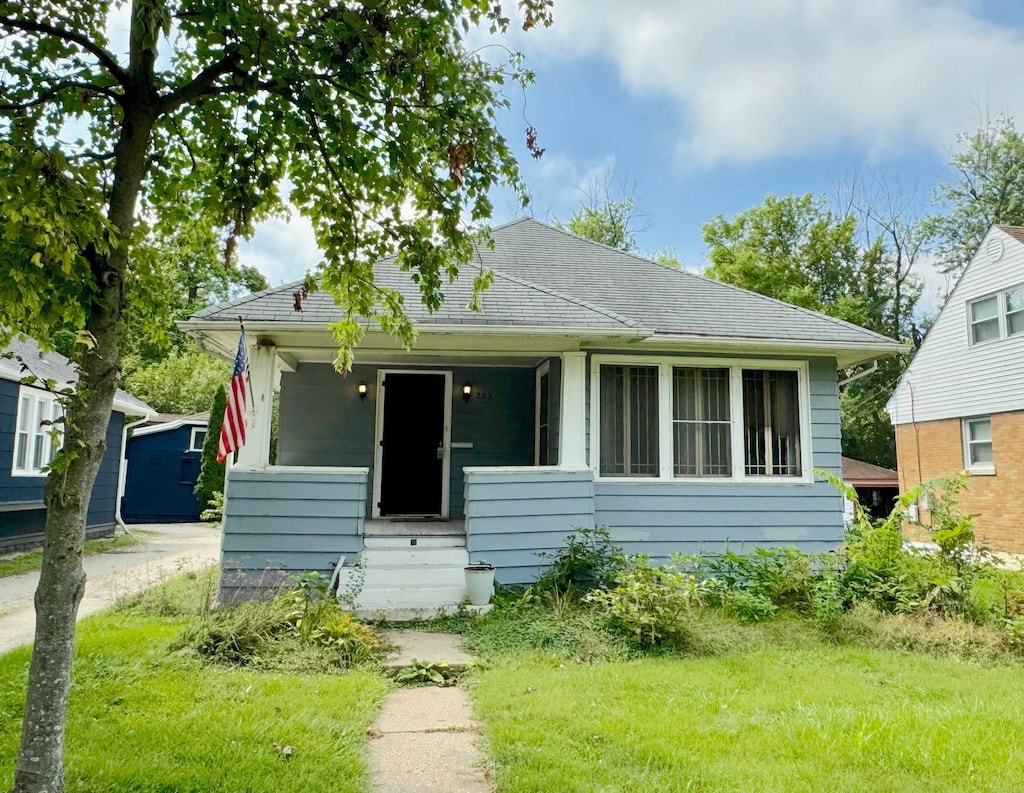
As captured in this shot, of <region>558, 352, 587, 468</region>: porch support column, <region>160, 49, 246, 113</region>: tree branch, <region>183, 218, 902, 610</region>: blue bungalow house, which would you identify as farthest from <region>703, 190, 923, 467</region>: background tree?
<region>160, 49, 246, 113</region>: tree branch

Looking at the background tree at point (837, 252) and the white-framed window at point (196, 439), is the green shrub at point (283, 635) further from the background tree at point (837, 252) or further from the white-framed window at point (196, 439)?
the background tree at point (837, 252)

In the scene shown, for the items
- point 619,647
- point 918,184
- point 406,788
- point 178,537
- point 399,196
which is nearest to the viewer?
point 406,788

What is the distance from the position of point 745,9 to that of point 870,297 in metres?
20.8

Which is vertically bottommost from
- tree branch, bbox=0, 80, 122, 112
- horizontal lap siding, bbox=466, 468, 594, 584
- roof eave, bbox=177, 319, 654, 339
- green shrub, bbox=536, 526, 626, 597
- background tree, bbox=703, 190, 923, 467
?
green shrub, bbox=536, 526, 626, 597

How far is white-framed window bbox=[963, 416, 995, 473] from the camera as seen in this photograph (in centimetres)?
1430

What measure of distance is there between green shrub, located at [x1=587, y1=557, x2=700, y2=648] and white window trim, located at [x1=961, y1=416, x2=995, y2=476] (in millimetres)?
12088

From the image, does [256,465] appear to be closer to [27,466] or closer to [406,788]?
[406,788]

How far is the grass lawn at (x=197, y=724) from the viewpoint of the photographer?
2.94 metres

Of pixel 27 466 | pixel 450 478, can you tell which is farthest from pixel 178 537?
pixel 450 478

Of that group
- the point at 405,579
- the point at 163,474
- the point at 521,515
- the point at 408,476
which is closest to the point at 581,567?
the point at 521,515

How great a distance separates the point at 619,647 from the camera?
17.0 feet

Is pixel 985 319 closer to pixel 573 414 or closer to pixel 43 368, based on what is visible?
pixel 573 414

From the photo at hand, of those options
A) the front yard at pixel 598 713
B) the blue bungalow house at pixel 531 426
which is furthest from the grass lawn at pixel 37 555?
the front yard at pixel 598 713

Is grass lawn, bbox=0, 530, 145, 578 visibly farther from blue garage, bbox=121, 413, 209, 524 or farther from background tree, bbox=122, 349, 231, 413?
background tree, bbox=122, 349, 231, 413
